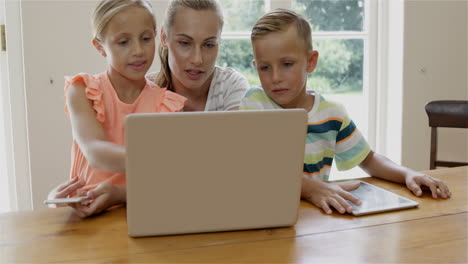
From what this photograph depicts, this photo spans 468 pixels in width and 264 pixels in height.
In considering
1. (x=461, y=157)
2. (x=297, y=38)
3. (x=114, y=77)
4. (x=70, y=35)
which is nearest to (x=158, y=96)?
(x=114, y=77)

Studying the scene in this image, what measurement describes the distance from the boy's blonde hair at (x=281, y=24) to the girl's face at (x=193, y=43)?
0.49 ft

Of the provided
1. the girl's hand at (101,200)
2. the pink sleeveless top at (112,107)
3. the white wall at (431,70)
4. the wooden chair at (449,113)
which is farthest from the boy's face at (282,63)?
the white wall at (431,70)

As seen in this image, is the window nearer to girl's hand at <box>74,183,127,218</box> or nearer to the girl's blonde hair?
the girl's blonde hair

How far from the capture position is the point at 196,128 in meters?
0.76

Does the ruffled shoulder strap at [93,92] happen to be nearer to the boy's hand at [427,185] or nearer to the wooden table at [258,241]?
the wooden table at [258,241]

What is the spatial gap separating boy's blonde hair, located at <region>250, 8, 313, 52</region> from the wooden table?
50 centimetres

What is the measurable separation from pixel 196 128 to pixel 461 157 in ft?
8.61

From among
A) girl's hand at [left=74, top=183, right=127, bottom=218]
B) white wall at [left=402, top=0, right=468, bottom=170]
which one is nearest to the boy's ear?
girl's hand at [left=74, top=183, right=127, bottom=218]

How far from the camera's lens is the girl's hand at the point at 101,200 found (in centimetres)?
92

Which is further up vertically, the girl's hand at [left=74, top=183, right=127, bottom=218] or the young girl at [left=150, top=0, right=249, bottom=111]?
the young girl at [left=150, top=0, right=249, bottom=111]

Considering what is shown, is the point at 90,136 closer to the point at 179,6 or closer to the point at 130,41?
the point at 130,41

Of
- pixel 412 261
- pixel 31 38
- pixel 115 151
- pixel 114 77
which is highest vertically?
pixel 31 38

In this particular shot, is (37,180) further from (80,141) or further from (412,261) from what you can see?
(412,261)

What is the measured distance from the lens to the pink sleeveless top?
1.21 meters
